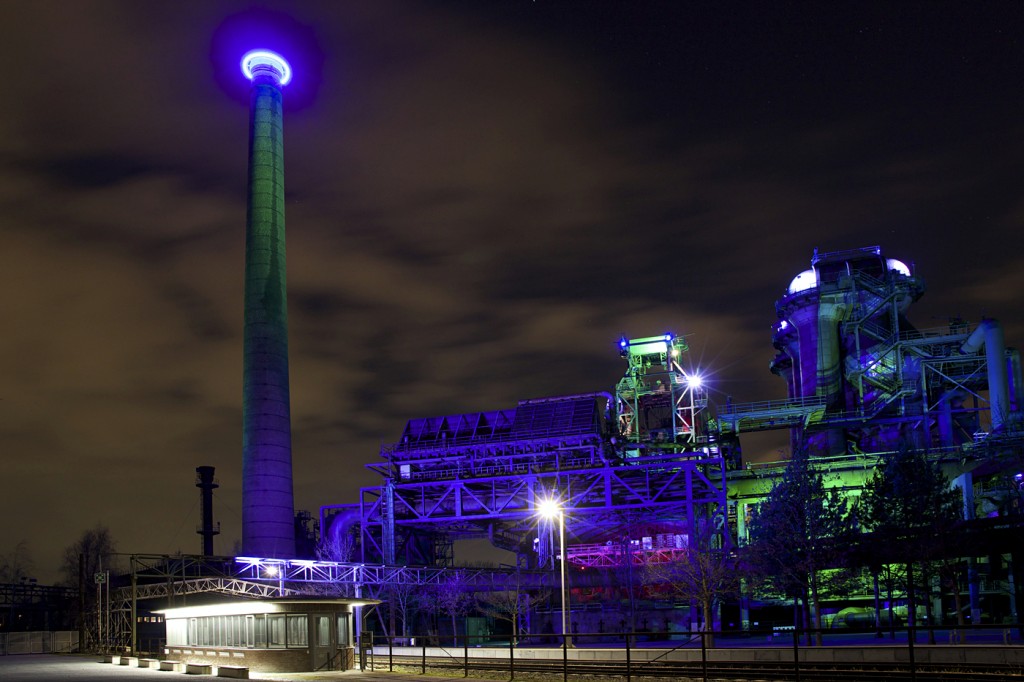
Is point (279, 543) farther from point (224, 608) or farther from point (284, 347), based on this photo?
point (224, 608)

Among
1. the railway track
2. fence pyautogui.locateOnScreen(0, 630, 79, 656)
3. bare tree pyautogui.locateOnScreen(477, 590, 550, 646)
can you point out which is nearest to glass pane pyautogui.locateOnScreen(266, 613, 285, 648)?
the railway track

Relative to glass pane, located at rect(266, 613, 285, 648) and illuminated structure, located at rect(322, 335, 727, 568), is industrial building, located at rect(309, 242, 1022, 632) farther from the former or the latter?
glass pane, located at rect(266, 613, 285, 648)

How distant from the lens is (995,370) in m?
78.5

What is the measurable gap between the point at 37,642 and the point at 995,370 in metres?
72.2

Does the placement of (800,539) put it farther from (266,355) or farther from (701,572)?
(266,355)

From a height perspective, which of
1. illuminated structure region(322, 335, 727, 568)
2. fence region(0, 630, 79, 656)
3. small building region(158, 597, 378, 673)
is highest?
illuminated structure region(322, 335, 727, 568)

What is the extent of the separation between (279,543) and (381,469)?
1442cm

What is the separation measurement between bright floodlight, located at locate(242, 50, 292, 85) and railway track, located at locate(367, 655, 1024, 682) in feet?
203

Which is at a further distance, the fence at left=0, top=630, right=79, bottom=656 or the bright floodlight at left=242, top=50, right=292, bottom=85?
the bright floodlight at left=242, top=50, right=292, bottom=85

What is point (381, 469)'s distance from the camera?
88.5 metres

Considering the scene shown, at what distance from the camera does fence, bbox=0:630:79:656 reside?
69.1m

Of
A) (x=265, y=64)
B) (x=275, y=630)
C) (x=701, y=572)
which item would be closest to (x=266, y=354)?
(x=265, y=64)

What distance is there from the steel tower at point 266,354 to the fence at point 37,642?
1332cm

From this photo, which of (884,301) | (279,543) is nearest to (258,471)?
(279,543)
